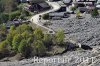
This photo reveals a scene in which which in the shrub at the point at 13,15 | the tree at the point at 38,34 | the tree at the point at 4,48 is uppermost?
the tree at the point at 38,34

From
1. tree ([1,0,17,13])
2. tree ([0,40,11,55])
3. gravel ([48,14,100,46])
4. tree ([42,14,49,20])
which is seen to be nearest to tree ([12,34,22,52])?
tree ([0,40,11,55])

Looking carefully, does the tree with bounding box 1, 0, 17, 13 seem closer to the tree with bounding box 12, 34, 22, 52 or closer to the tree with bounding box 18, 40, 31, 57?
the tree with bounding box 12, 34, 22, 52

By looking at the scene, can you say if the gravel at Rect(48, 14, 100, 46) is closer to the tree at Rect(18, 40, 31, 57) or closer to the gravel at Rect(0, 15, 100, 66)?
the gravel at Rect(0, 15, 100, 66)

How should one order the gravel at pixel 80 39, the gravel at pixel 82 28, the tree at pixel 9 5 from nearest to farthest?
1. the gravel at pixel 80 39
2. the gravel at pixel 82 28
3. the tree at pixel 9 5

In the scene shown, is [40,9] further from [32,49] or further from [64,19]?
[32,49]

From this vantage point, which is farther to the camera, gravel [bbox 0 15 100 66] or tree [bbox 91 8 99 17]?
tree [bbox 91 8 99 17]

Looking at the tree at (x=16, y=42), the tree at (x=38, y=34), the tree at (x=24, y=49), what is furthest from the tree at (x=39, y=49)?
the tree at (x=38, y=34)

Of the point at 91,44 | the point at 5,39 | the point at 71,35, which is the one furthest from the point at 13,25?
the point at 91,44

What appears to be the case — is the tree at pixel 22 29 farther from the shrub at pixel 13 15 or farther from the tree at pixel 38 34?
the shrub at pixel 13 15

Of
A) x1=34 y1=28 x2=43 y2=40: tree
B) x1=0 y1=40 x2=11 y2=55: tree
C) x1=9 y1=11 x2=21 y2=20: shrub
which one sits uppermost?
x1=34 y1=28 x2=43 y2=40: tree

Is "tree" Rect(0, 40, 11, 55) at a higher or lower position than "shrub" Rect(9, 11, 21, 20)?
lower

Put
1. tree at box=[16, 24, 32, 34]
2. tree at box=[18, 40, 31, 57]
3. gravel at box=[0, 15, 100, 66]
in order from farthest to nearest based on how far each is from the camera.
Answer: tree at box=[16, 24, 32, 34], tree at box=[18, 40, 31, 57], gravel at box=[0, 15, 100, 66]

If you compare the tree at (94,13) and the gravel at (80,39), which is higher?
the tree at (94,13)

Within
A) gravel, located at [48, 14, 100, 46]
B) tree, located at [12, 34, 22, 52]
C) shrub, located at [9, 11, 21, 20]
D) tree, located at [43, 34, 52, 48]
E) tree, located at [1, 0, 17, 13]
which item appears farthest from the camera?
tree, located at [1, 0, 17, 13]
